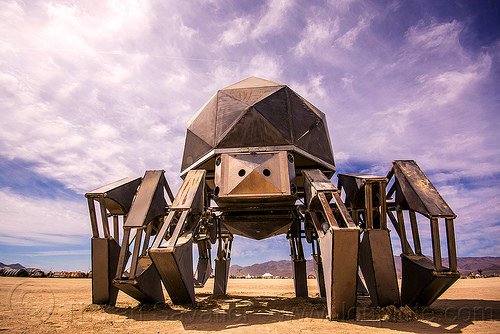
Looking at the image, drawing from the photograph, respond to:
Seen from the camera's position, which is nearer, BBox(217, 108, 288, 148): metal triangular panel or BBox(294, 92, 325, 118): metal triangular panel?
BBox(217, 108, 288, 148): metal triangular panel

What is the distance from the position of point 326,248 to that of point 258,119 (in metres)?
4.80

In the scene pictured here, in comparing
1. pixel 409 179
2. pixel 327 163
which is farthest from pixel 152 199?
pixel 409 179

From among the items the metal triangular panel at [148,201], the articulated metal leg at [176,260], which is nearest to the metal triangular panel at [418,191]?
the articulated metal leg at [176,260]

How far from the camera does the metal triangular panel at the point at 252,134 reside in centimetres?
960

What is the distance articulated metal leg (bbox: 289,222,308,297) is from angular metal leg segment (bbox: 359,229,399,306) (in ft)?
16.2

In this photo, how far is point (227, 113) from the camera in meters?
10.3

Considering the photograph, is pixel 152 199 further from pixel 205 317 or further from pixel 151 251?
pixel 205 317

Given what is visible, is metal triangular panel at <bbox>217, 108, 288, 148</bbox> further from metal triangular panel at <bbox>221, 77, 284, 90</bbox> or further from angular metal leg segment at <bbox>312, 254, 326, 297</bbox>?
angular metal leg segment at <bbox>312, 254, 326, 297</bbox>

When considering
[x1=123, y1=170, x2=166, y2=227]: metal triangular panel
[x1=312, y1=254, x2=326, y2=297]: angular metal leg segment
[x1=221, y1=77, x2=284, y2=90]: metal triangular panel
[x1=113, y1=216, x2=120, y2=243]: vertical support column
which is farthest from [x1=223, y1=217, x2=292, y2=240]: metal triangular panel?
[x1=221, y1=77, x2=284, y2=90]: metal triangular panel

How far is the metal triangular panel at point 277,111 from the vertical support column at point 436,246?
463 centimetres

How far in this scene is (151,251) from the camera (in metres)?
6.94

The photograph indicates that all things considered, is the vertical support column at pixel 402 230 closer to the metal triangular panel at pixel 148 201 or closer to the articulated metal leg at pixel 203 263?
the metal triangular panel at pixel 148 201

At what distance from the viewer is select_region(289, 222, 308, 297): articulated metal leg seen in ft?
41.8

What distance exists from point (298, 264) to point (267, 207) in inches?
186
